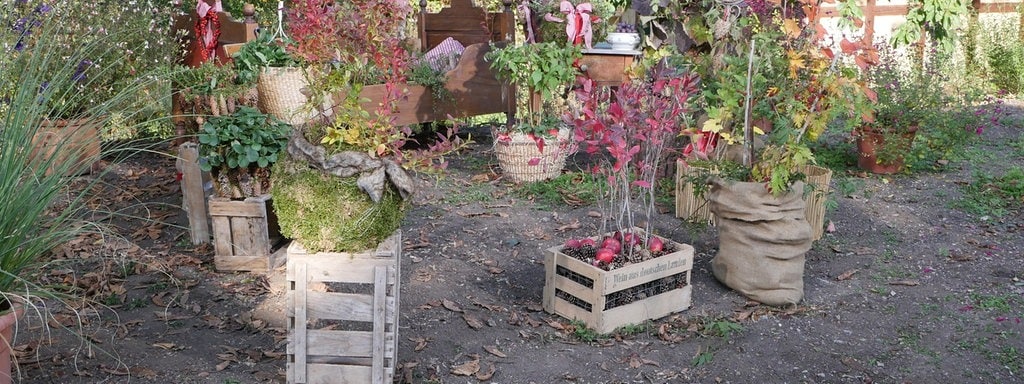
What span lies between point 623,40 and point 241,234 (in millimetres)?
3482

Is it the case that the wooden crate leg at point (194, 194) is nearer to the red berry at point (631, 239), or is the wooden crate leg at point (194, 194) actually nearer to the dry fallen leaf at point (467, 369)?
the dry fallen leaf at point (467, 369)

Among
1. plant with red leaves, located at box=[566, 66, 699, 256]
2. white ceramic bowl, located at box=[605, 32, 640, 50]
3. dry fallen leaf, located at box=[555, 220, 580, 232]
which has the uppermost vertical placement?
white ceramic bowl, located at box=[605, 32, 640, 50]

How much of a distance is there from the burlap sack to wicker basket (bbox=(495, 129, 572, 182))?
2083mm

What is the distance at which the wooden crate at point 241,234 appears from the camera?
467cm

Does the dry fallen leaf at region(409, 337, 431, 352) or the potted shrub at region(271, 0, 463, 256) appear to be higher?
the potted shrub at region(271, 0, 463, 256)

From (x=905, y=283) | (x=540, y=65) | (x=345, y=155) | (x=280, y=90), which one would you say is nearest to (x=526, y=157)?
(x=540, y=65)

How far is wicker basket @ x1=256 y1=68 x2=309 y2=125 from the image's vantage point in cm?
578

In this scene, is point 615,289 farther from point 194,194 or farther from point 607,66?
point 607,66

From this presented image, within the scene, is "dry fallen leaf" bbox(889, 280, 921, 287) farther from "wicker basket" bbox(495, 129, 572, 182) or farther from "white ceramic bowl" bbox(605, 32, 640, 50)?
"white ceramic bowl" bbox(605, 32, 640, 50)

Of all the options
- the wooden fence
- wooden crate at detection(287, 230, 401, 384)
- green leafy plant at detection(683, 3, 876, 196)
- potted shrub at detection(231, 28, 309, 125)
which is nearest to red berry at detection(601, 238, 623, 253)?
green leafy plant at detection(683, 3, 876, 196)

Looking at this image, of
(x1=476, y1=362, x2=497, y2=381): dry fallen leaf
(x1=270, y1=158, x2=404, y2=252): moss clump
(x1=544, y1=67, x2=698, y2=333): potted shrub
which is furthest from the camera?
(x1=544, y1=67, x2=698, y2=333): potted shrub

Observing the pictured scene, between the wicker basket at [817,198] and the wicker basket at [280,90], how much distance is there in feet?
9.90

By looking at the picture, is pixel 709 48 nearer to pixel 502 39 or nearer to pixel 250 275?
pixel 502 39

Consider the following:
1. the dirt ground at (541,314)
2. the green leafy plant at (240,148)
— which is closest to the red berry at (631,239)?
the dirt ground at (541,314)
